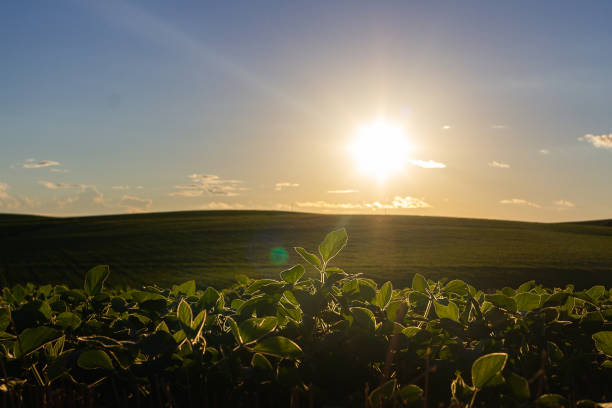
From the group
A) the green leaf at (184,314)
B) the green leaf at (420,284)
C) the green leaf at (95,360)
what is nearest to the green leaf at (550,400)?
the green leaf at (420,284)

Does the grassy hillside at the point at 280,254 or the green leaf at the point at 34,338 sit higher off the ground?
the green leaf at the point at 34,338

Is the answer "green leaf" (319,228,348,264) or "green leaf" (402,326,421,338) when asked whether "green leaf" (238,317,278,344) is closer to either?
"green leaf" (319,228,348,264)

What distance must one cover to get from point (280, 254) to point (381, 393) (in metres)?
24.5

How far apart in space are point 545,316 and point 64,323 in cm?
204

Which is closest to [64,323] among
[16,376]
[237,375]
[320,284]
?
[16,376]

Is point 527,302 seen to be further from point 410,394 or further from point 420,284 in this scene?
point 410,394

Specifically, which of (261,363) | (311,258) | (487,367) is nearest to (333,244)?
(311,258)

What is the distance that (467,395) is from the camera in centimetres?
150

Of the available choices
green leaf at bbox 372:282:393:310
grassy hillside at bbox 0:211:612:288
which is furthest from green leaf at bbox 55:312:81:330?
grassy hillside at bbox 0:211:612:288

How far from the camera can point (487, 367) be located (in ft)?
4.72

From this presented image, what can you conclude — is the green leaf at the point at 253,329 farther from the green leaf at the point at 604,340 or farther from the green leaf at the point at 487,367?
the green leaf at the point at 604,340

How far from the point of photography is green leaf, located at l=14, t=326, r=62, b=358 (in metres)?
1.68

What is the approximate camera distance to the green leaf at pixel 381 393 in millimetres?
1484

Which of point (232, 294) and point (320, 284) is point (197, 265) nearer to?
point (232, 294)
